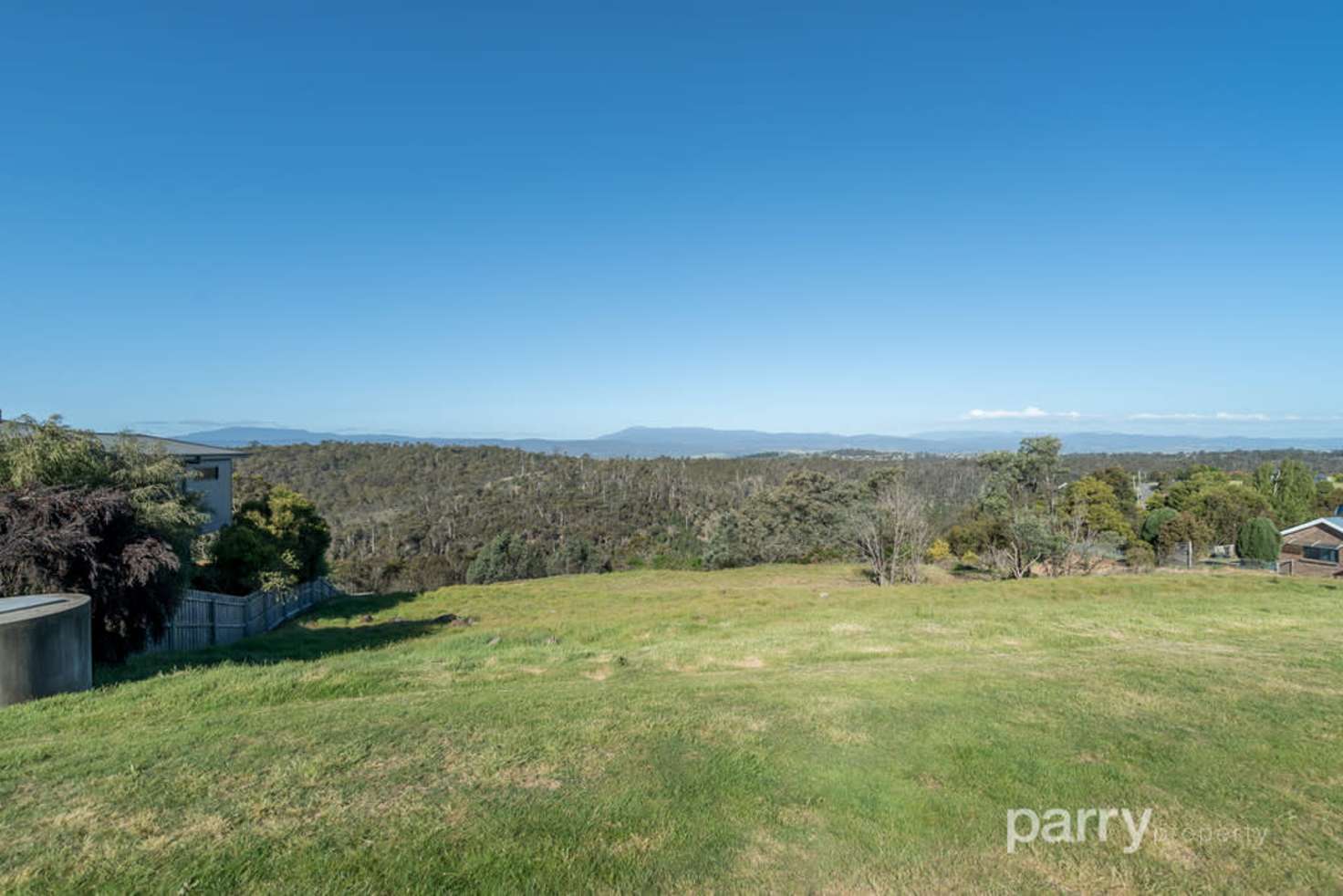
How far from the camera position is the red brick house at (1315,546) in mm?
36031

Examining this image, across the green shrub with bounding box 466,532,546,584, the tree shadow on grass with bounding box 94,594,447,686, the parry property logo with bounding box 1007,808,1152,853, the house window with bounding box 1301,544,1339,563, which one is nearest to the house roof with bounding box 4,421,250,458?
the tree shadow on grass with bounding box 94,594,447,686

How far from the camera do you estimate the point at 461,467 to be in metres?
106

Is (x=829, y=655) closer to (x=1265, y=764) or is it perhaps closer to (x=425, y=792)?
(x=1265, y=764)

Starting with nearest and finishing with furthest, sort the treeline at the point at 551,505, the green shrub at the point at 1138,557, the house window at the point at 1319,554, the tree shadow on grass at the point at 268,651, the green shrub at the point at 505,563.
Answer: the tree shadow on grass at the point at 268,651 < the green shrub at the point at 1138,557 < the house window at the point at 1319,554 < the treeline at the point at 551,505 < the green shrub at the point at 505,563

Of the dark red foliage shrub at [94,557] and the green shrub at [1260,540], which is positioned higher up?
the dark red foliage shrub at [94,557]

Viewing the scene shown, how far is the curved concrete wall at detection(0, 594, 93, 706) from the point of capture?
22.9 feet

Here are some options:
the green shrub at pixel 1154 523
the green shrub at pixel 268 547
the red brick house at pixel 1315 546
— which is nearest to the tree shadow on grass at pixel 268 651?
the green shrub at pixel 268 547

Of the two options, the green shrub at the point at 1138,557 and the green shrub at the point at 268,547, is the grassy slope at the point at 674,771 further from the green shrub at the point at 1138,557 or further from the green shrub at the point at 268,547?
the green shrub at the point at 1138,557

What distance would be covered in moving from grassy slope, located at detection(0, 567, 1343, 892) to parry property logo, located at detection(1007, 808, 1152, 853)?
0.33ft

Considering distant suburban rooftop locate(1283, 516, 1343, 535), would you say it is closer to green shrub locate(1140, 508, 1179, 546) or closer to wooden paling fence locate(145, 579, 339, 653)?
green shrub locate(1140, 508, 1179, 546)

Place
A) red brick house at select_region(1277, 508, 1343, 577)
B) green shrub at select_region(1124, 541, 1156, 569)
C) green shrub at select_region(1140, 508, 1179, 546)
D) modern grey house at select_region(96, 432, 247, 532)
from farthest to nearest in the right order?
1. green shrub at select_region(1140, 508, 1179, 546)
2. red brick house at select_region(1277, 508, 1343, 577)
3. green shrub at select_region(1124, 541, 1156, 569)
4. modern grey house at select_region(96, 432, 247, 532)

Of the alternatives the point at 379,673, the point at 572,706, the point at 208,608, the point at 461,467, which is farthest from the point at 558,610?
the point at 461,467

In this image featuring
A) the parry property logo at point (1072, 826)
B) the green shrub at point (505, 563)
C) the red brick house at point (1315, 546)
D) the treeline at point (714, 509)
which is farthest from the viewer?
the green shrub at point (505, 563)

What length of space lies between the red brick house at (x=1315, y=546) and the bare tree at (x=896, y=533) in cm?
2320
